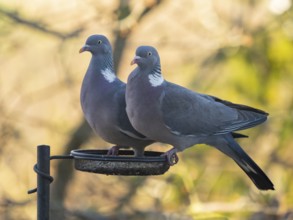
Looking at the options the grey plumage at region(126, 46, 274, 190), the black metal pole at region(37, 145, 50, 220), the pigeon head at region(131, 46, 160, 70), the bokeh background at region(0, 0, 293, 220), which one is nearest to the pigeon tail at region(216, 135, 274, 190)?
the grey plumage at region(126, 46, 274, 190)

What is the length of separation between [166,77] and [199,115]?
340cm

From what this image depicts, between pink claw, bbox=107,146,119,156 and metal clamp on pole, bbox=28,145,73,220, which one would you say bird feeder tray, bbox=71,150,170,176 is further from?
pink claw, bbox=107,146,119,156

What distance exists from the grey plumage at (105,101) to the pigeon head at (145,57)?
27cm

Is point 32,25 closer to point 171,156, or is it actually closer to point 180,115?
point 180,115

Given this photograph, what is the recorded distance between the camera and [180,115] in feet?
13.2

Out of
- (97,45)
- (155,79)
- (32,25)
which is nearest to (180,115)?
(155,79)

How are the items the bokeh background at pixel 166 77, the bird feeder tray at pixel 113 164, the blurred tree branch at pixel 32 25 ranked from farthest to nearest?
the bokeh background at pixel 166 77, the blurred tree branch at pixel 32 25, the bird feeder tray at pixel 113 164

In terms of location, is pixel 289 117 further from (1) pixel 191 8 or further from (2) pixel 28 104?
(2) pixel 28 104

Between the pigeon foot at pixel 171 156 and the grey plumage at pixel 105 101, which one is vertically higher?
the grey plumage at pixel 105 101

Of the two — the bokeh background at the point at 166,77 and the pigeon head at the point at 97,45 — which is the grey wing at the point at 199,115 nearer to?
the pigeon head at the point at 97,45

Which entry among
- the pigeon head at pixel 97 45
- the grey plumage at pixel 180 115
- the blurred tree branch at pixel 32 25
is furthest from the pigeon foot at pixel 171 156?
the blurred tree branch at pixel 32 25

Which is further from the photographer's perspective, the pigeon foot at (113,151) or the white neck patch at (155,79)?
the pigeon foot at (113,151)

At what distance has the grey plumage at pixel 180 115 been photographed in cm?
378

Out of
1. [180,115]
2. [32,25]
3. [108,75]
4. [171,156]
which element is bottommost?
[171,156]
